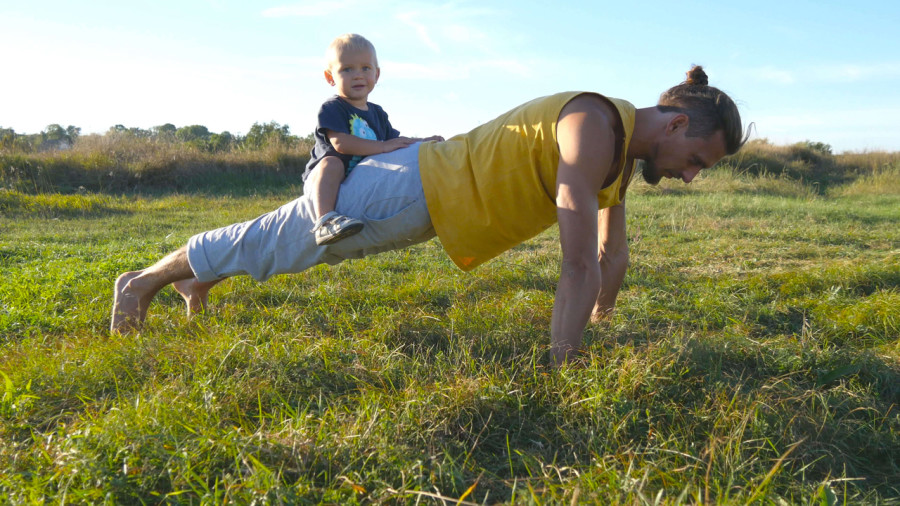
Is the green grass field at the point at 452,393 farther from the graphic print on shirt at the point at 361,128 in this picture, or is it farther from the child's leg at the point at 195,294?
the graphic print on shirt at the point at 361,128

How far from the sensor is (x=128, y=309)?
133 inches

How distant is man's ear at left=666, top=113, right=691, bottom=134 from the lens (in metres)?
2.79

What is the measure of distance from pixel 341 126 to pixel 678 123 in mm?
1779

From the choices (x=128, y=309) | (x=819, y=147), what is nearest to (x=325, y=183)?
(x=128, y=309)

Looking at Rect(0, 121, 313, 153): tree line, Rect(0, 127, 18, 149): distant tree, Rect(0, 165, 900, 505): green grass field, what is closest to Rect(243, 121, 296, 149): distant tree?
Rect(0, 121, 313, 153): tree line

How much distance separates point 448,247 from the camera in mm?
3033

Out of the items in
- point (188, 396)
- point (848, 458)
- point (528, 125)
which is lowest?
point (848, 458)

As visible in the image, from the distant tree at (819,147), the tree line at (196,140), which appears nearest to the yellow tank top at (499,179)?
the tree line at (196,140)

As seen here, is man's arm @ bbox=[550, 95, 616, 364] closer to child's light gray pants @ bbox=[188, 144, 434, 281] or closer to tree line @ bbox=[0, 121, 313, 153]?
child's light gray pants @ bbox=[188, 144, 434, 281]

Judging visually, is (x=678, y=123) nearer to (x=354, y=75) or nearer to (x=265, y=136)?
(x=354, y=75)

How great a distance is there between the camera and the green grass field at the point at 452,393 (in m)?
1.91

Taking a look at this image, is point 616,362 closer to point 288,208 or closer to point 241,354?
point 241,354

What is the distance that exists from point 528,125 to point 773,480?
65.1 inches

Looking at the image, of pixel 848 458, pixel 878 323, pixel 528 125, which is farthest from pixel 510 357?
pixel 878 323
